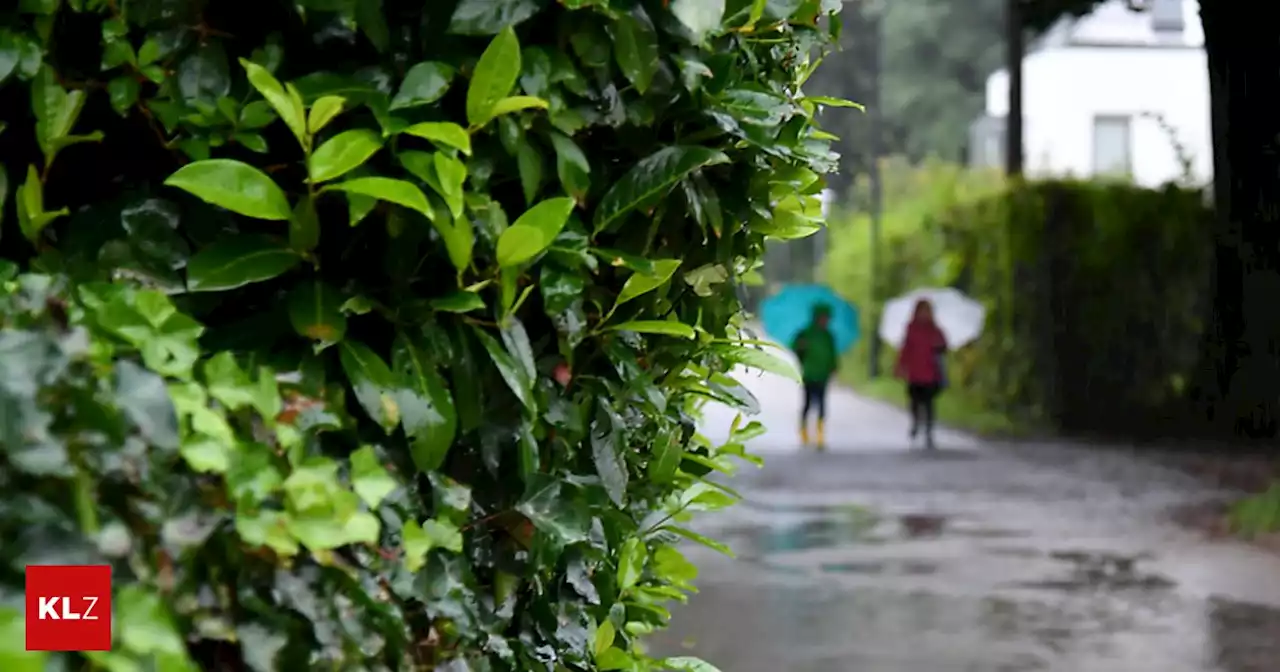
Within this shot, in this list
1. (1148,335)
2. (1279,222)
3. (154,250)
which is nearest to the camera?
(154,250)

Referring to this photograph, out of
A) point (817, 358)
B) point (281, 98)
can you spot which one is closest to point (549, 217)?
point (281, 98)

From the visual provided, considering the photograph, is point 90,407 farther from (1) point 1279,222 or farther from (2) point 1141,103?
(2) point 1141,103

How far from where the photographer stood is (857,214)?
90.3 feet

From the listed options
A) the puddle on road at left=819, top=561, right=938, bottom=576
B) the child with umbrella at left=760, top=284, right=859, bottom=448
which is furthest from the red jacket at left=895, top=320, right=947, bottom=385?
the puddle on road at left=819, top=561, right=938, bottom=576

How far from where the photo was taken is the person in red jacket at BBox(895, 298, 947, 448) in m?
14.1

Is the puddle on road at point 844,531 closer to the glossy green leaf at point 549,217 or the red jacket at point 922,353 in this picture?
the red jacket at point 922,353

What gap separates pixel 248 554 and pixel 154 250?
1.58 ft

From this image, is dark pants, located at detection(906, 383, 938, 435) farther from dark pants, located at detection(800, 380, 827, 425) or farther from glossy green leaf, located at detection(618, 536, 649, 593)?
glossy green leaf, located at detection(618, 536, 649, 593)

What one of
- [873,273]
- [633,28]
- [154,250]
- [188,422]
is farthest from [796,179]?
[873,273]

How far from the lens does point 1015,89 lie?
700 inches

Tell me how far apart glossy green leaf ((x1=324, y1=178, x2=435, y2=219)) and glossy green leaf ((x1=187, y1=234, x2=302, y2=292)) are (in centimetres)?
14

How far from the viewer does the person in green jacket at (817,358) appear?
46.2 feet

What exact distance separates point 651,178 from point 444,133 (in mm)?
359

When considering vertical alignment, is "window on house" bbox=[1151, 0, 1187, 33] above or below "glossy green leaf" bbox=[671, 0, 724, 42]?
above
